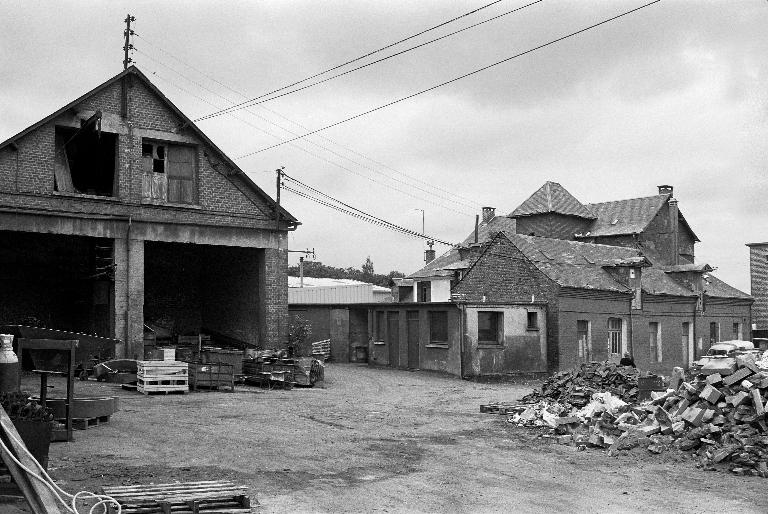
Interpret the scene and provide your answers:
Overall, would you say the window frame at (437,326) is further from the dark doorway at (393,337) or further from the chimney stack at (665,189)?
the chimney stack at (665,189)

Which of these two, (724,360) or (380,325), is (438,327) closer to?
(380,325)

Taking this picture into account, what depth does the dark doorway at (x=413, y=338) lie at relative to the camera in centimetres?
3241

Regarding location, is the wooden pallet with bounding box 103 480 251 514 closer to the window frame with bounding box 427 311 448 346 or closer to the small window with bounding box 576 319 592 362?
the window frame with bounding box 427 311 448 346

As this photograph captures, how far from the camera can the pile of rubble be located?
42.6 feet

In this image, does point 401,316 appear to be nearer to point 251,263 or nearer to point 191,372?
point 251,263

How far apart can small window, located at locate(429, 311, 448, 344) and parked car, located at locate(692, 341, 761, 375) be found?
1368cm

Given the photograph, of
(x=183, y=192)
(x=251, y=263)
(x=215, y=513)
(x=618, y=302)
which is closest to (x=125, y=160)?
(x=183, y=192)

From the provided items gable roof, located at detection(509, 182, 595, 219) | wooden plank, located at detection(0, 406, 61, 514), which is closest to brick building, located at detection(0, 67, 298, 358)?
wooden plank, located at detection(0, 406, 61, 514)

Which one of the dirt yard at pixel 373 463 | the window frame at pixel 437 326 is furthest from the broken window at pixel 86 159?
the window frame at pixel 437 326

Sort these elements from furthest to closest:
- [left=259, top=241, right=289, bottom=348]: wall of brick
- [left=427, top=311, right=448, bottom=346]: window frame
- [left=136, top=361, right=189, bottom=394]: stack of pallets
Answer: [left=427, top=311, right=448, bottom=346]: window frame, [left=259, top=241, right=289, bottom=348]: wall of brick, [left=136, top=361, right=189, bottom=394]: stack of pallets

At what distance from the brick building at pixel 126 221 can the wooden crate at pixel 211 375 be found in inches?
97.6

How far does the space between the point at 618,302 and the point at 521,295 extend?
6.08 meters

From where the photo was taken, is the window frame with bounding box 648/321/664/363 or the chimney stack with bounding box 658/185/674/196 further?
the chimney stack with bounding box 658/185/674/196

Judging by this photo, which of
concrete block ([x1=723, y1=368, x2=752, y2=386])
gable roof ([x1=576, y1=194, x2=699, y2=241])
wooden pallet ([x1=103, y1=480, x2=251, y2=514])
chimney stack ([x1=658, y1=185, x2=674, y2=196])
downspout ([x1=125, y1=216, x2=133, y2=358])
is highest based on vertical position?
chimney stack ([x1=658, y1=185, x2=674, y2=196])
